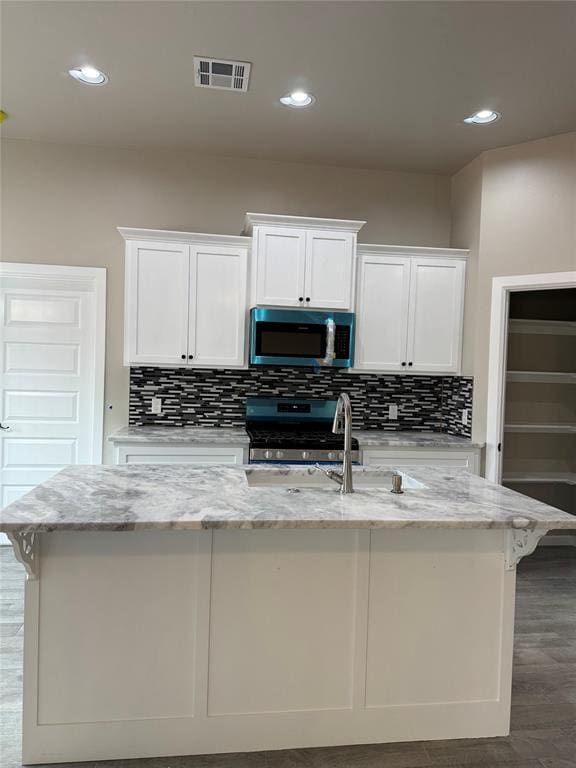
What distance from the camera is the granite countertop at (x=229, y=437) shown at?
3693 millimetres

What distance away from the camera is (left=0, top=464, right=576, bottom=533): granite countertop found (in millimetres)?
1708

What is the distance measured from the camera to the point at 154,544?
6.26 feet

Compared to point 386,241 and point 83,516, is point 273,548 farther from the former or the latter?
point 386,241

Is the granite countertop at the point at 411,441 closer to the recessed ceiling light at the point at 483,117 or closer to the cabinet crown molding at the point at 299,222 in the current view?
the cabinet crown molding at the point at 299,222

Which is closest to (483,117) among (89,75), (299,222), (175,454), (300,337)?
(299,222)

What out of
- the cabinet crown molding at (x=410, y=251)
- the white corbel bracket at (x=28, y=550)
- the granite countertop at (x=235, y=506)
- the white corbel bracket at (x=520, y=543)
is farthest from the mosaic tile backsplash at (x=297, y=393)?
the white corbel bracket at (x=28, y=550)

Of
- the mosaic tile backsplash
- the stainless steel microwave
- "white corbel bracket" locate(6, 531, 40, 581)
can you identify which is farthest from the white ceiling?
"white corbel bracket" locate(6, 531, 40, 581)

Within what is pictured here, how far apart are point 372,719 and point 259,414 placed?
2.61m

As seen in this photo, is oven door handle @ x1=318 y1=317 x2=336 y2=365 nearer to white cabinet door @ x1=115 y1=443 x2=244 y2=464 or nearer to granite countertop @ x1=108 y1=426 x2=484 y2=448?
granite countertop @ x1=108 y1=426 x2=484 y2=448

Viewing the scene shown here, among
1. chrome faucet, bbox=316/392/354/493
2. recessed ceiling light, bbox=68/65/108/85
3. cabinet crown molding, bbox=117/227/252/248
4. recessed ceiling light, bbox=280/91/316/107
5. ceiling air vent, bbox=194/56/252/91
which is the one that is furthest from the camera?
cabinet crown molding, bbox=117/227/252/248

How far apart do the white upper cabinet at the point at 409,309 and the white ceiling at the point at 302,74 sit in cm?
79

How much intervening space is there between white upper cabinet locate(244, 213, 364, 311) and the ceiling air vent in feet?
2.93

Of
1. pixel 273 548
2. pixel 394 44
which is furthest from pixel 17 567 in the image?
pixel 394 44

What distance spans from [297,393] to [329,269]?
1.07 metres
